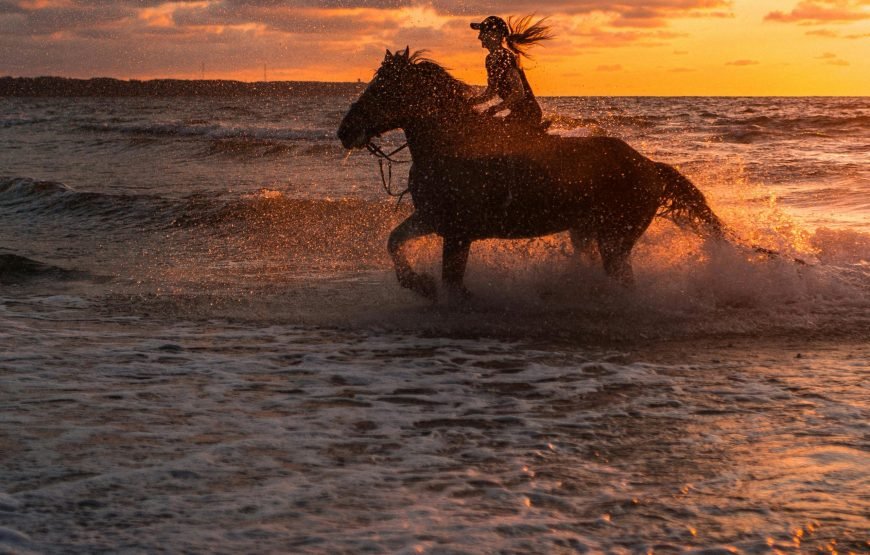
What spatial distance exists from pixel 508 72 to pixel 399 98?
3.07 feet

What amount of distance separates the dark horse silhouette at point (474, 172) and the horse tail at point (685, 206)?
345mm

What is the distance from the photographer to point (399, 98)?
8266 mm

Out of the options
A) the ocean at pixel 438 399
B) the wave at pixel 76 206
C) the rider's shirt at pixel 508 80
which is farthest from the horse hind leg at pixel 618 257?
the wave at pixel 76 206

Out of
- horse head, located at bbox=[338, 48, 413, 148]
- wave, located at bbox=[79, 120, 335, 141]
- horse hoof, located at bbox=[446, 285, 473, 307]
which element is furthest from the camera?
wave, located at bbox=[79, 120, 335, 141]

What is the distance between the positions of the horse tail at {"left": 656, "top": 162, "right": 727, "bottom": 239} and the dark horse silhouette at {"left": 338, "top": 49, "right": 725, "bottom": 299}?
35cm

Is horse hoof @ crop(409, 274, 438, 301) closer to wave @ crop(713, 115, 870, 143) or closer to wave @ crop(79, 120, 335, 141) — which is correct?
wave @ crop(713, 115, 870, 143)

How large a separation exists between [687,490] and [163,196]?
667 inches

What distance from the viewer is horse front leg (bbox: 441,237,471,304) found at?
8.45 m

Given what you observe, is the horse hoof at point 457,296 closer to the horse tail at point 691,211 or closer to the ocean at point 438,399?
the ocean at point 438,399

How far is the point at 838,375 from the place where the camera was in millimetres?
6566

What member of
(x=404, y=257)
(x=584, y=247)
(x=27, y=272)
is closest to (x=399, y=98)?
(x=404, y=257)

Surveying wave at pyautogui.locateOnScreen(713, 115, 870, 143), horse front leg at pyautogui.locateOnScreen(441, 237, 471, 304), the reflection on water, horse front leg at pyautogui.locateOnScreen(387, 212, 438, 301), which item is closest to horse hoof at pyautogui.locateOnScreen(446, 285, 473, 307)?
horse front leg at pyautogui.locateOnScreen(441, 237, 471, 304)

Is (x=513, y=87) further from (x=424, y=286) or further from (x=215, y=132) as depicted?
(x=215, y=132)

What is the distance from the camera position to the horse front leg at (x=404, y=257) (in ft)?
27.3
